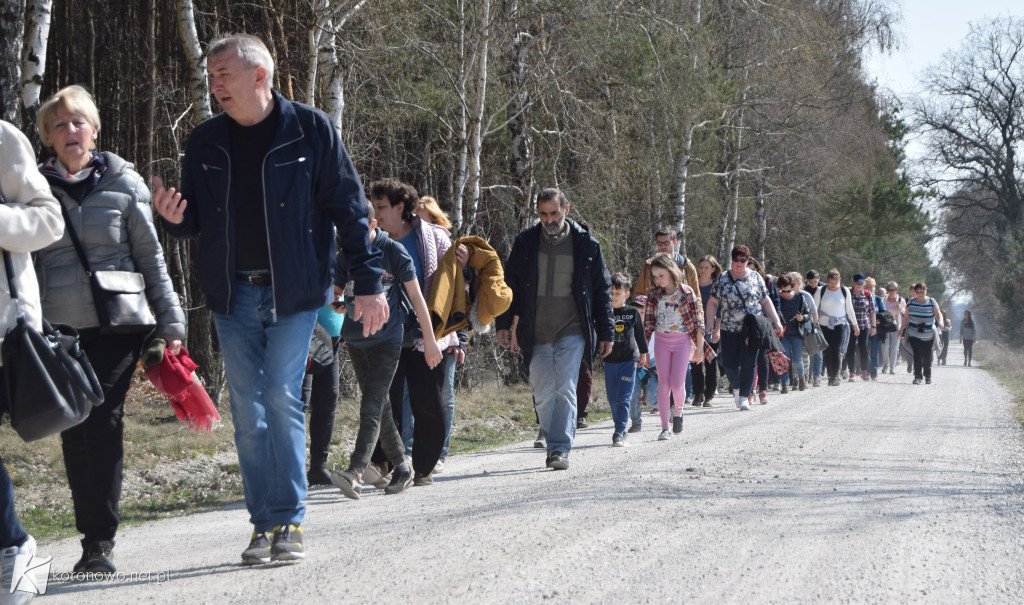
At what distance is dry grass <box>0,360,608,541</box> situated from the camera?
22.9 ft

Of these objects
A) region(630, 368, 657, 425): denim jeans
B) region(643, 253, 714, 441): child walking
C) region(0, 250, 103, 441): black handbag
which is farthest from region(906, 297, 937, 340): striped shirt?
region(0, 250, 103, 441): black handbag

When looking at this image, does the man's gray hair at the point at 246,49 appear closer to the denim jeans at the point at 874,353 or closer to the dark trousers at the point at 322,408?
the dark trousers at the point at 322,408

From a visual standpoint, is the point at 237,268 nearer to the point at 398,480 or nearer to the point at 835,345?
the point at 398,480

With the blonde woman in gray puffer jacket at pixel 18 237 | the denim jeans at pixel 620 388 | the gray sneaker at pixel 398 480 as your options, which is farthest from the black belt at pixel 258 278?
the denim jeans at pixel 620 388

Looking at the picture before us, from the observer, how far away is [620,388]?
32.5 ft

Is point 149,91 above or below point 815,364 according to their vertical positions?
above

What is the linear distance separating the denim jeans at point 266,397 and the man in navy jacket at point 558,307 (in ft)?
12.2

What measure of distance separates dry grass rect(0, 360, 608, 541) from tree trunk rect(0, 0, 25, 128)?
2.71m

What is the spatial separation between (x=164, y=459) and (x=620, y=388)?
3.97 metres

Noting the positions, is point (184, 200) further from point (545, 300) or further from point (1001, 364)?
point (1001, 364)

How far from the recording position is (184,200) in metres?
4.54

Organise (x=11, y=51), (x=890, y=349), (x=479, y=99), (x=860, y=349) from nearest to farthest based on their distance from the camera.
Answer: (x=11, y=51), (x=479, y=99), (x=860, y=349), (x=890, y=349)

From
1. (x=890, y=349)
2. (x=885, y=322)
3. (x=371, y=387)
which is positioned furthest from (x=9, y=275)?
(x=890, y=349)

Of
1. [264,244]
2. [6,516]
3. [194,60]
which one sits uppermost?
[194,60]
